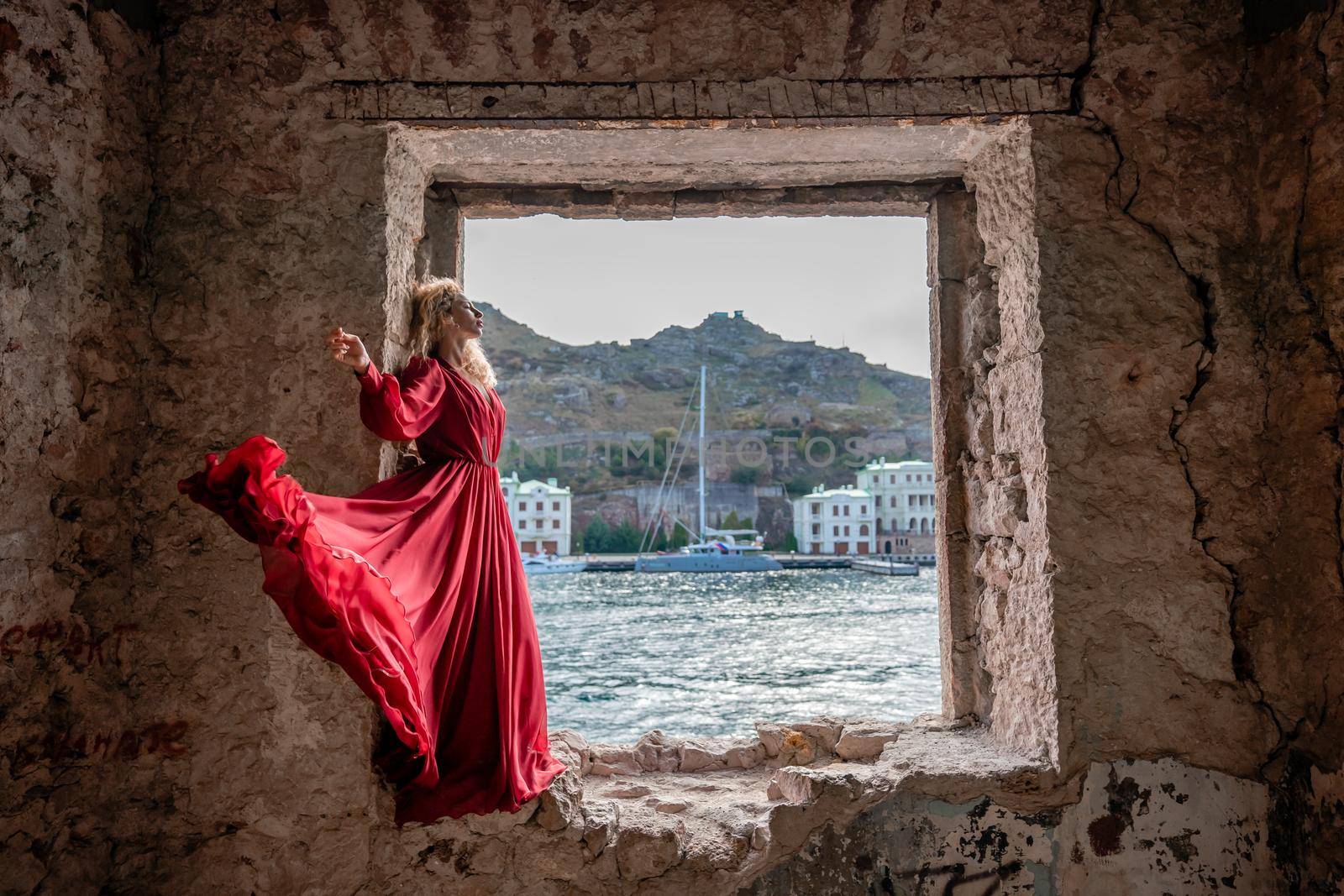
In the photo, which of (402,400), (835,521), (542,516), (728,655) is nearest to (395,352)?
(402,400)

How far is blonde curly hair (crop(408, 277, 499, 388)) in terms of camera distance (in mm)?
2143

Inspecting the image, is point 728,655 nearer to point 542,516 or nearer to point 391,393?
point 391,393

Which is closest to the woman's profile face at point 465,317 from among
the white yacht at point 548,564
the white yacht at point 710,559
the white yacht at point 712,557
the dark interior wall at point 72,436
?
the dark interior wall at point 72,436

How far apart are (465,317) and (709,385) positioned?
685 inches

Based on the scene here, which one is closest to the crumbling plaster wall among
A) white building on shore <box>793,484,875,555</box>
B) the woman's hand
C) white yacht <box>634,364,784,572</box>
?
the woman's hand

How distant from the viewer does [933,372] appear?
2.66m

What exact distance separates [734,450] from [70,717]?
659 inches

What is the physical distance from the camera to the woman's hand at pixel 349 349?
1.66m

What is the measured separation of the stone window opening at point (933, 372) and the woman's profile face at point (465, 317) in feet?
0.54

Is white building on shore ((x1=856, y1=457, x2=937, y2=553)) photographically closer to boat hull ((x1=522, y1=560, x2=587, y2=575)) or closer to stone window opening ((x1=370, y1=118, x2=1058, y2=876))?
boat hull ((x1=522, y1=560, x2=587, y2=575))

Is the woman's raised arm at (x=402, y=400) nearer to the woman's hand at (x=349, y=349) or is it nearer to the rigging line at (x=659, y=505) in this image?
the woman's hand at (x=349, y=349)

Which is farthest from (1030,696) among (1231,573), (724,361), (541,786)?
(724,361)

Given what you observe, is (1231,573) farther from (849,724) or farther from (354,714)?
(354,714)

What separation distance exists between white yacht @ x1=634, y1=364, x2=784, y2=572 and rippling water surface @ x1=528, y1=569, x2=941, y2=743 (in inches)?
125
